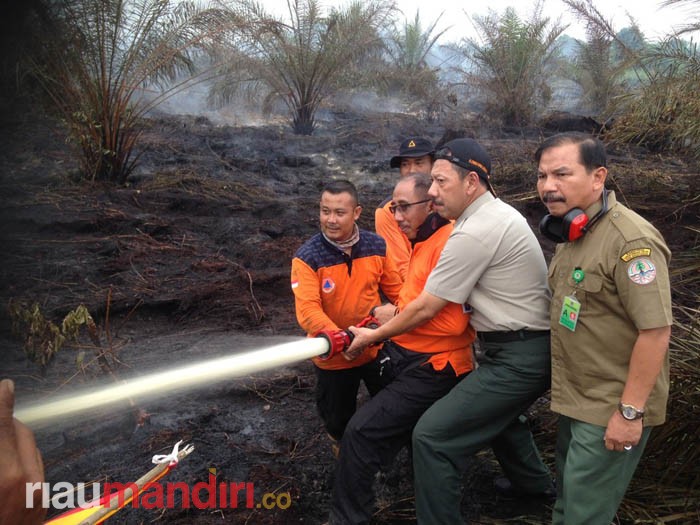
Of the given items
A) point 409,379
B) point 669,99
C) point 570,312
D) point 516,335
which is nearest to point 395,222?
point 409,379

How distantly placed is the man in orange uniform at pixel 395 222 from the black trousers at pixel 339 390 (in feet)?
2.06

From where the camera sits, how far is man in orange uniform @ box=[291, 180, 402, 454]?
2.93 metres

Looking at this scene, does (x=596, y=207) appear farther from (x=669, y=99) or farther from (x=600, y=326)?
(x=669, y=99)

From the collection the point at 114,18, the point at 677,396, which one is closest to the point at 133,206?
the point at 114,18

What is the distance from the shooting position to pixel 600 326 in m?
→ 2.07

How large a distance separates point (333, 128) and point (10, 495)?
13820 millimetres

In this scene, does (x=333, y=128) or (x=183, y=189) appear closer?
(x=183, y=189)

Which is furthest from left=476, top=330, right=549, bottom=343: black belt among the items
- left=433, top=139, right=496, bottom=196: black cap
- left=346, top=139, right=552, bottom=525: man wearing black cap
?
left=433, top=139, right=496, bottom=196: black cap

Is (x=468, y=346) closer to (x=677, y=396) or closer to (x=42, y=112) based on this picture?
(x=677, y=396)

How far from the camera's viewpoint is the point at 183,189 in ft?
28.4

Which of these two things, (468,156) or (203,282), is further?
(203,282)

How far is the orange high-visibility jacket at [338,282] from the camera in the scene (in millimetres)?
2889

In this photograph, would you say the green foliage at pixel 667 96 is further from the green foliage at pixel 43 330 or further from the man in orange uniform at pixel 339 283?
the green foliage at pixel 43 330

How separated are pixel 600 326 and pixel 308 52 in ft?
36.7
